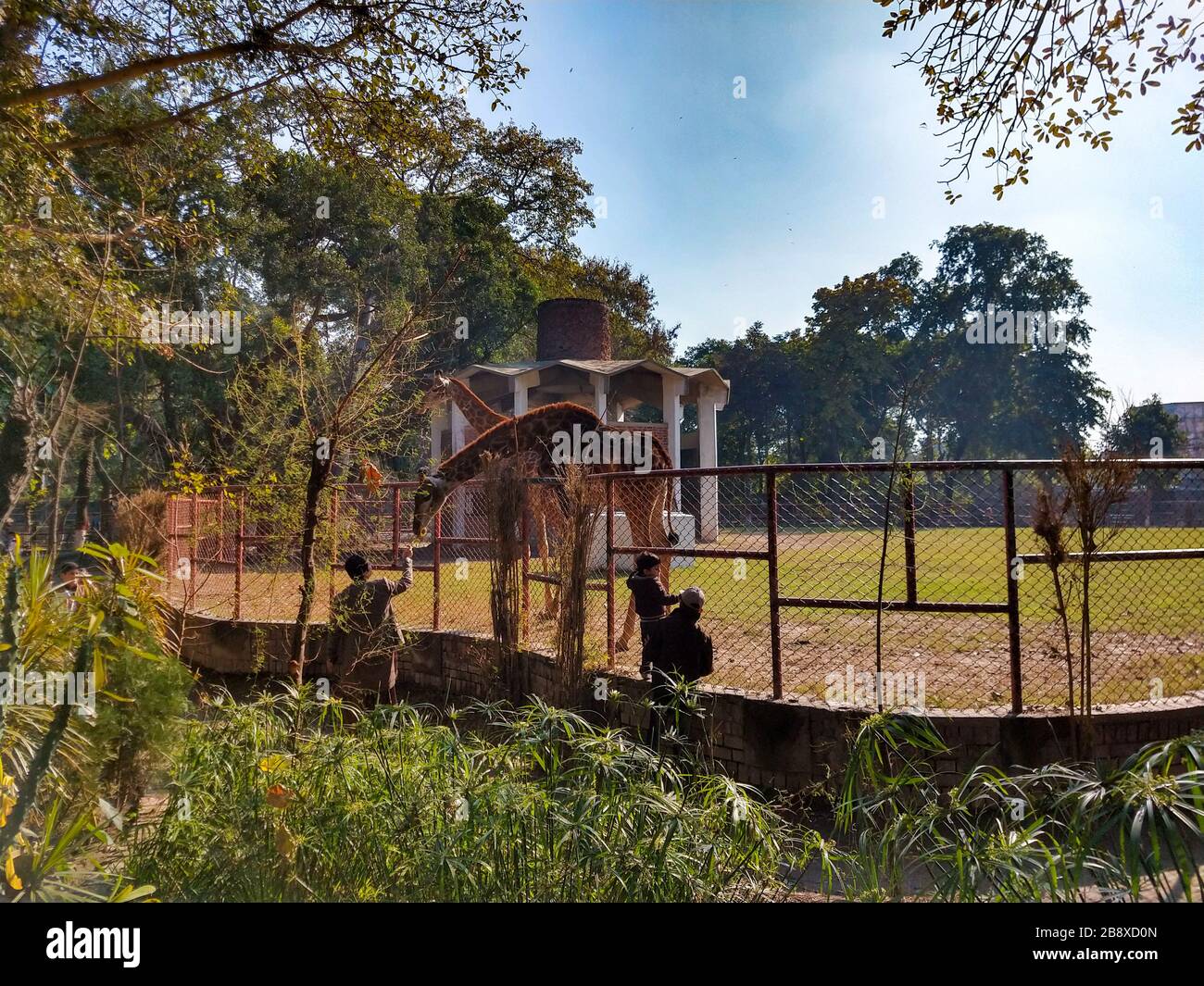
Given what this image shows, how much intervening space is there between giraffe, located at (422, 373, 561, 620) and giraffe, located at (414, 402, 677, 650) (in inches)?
12.9

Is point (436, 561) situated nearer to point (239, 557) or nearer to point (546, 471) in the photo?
point (546, 471)

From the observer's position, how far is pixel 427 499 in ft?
31.7

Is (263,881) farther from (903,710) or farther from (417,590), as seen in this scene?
(417,590)

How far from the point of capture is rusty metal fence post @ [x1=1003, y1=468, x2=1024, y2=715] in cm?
548

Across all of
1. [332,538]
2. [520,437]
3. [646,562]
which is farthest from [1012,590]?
[520,437]

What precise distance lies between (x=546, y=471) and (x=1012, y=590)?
21.6 feet

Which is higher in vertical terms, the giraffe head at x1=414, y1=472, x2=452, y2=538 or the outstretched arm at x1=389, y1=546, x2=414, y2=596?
the giraffe head at x1=414, y1=472, x2=452, y2=538

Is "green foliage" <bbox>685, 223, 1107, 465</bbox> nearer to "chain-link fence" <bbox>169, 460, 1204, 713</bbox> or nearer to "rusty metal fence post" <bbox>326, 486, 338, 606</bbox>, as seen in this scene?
"chain-link fence" <bbox>169, 460, 1204, 713</bbox>

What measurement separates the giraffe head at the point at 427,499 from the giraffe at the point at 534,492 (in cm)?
110

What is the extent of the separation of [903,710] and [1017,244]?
6134 centimetres

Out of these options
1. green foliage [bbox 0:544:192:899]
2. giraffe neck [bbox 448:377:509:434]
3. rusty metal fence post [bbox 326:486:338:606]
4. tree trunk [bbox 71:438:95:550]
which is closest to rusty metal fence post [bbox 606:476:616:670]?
rusty metal fence post [bbox 326:486:338:606]

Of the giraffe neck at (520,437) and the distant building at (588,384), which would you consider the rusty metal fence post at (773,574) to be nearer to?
the giraffe neck at (520,437)

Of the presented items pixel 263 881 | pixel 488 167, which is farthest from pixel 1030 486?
pixel 488 167

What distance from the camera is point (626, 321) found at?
39.4m
